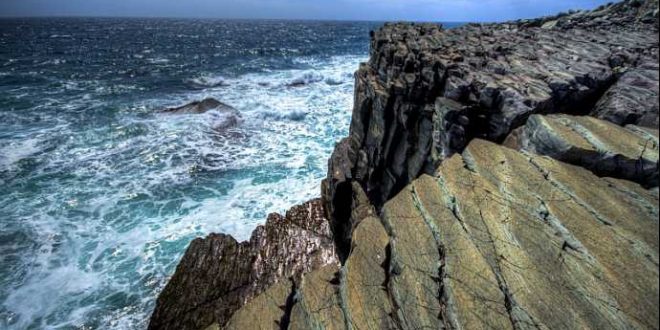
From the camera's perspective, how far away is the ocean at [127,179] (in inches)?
516

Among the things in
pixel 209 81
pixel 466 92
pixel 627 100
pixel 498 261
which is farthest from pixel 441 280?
pixel 209 81

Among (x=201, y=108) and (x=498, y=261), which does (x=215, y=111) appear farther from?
(x=498, y=261)

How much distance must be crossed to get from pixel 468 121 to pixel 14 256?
1980cm

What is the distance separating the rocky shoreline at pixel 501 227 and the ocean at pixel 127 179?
378 centimetres

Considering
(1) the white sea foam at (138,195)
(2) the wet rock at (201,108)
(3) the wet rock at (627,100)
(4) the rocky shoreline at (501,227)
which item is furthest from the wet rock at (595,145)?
(2) the wet rock at (201,108)

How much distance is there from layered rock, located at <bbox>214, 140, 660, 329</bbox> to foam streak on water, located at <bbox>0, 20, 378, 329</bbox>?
29.7ft

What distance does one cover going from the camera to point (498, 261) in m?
6.14

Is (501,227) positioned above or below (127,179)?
above

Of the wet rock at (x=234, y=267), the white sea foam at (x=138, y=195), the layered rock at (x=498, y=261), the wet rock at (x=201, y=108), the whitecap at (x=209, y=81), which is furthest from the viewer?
the whitecap at (x=209, y=81)

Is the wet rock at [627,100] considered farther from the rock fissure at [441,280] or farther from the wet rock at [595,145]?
the rock fissure at [441,280]

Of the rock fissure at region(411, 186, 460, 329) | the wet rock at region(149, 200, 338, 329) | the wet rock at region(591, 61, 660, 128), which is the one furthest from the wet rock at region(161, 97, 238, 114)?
the wet rock at region(591, 61, 660, 128)

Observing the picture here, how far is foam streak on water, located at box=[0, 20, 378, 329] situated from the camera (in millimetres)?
13125

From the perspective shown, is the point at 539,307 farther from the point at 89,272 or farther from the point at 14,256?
the point at 14,256

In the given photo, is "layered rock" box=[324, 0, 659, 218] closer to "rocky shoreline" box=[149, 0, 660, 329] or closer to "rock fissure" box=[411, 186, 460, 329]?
"rocky shoreline" box=[149, 0, 660, 329]
